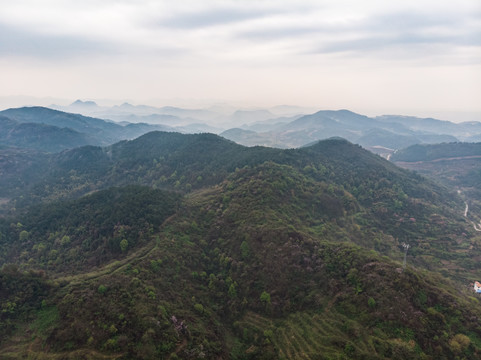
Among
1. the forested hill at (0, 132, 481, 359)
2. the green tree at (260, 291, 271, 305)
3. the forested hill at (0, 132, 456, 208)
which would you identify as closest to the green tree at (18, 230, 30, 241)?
the forested hill at (0, 132, 481, 359)

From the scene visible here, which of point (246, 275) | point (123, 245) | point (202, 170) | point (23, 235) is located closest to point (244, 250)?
point (246, 275)

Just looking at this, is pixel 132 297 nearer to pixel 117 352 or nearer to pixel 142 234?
pixel 117 352

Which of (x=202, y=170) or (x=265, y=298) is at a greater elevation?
(x=202, y=170)

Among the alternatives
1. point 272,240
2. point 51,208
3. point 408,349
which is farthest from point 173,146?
point 408,349

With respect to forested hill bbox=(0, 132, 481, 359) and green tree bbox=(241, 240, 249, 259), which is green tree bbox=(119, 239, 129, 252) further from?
green tree bbox=(241, 240, 249, 259)

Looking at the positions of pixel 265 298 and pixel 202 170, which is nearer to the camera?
pixel 265 298

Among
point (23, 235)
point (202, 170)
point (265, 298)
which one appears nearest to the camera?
point (265, 298)

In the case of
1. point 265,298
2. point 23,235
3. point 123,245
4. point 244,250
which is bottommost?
point 23,235

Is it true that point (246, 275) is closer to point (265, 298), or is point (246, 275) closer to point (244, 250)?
point (244, 250)

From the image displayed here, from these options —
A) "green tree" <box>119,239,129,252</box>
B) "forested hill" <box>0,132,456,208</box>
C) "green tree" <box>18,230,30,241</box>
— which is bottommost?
"green tree" <box>18,230,30,241</box>
